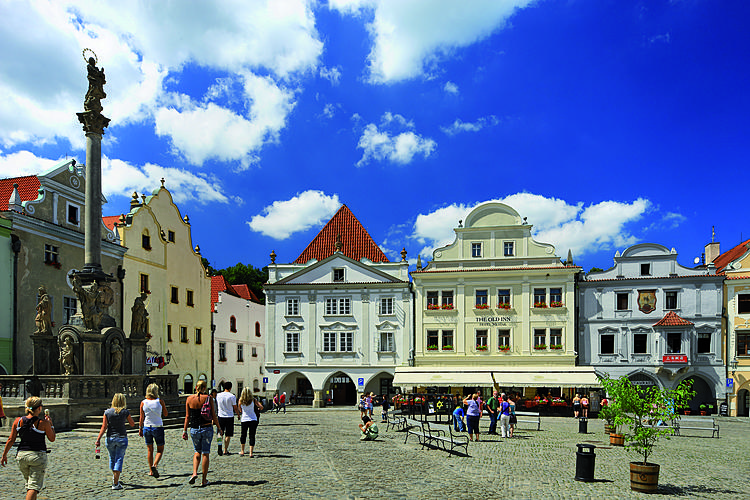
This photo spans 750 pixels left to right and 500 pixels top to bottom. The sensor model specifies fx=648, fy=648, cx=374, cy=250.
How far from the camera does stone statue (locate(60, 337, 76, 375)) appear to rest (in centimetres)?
2295

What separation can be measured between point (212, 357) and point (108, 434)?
39921mm

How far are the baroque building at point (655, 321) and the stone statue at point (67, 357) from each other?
3165 centimetres

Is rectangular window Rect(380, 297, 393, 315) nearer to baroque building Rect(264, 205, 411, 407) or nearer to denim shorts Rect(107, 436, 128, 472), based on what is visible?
baroque building Rect(264, 205, 411, 407)

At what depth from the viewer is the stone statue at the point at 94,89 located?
25.8 metres

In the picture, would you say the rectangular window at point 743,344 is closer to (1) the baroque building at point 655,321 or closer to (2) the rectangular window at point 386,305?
(1) the baroque building at point 655,321

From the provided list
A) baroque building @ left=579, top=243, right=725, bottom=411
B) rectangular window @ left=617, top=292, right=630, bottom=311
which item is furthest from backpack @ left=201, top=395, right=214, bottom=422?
rectangular window @ left=617, top=292, right=630, bottom=311

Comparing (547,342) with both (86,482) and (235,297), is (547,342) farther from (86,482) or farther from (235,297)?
(86,482)

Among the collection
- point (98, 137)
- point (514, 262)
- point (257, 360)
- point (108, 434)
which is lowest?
point (257, 360)

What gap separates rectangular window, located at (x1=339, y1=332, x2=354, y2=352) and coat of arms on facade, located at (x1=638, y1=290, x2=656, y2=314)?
63.4ft

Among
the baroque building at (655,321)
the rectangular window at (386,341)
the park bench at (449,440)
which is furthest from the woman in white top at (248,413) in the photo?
the baroque building at (655,321)

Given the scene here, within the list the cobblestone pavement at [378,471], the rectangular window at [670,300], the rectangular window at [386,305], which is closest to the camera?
the cobblestone pavement at [378,471]

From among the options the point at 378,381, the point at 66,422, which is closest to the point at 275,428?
the point at 66,422

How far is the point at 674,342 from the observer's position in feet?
135

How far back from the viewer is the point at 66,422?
2055cm
